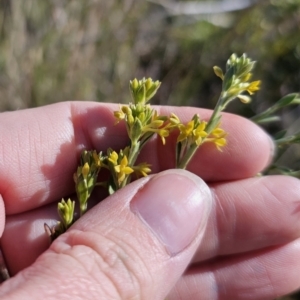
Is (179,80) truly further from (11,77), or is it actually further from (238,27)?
(11,77)

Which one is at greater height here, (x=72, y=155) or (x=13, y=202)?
(x=72, y=155)

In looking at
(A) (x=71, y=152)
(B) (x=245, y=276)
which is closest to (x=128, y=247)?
(A) (x=71, y=152)

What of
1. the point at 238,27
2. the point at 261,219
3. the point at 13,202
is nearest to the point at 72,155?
the point at 13,202

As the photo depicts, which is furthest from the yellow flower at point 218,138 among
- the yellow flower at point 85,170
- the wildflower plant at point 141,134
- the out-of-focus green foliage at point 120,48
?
the out-of-focus green foliage at point 120,48

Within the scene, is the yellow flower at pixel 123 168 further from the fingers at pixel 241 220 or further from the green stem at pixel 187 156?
the fingers at pixel 241 220

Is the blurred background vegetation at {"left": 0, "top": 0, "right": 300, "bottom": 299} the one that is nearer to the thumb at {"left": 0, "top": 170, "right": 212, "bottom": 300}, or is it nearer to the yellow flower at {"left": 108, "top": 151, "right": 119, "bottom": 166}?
the thumb at {"left": 0, "top": 170, "right": 212, "bottom": 300}

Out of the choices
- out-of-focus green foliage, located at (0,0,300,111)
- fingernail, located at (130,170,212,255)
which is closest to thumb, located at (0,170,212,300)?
fingernail, located at (130,170,212,255)

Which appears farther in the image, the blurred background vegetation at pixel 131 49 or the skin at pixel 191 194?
Answer: the blurred background vegetation at pixel 131 49
